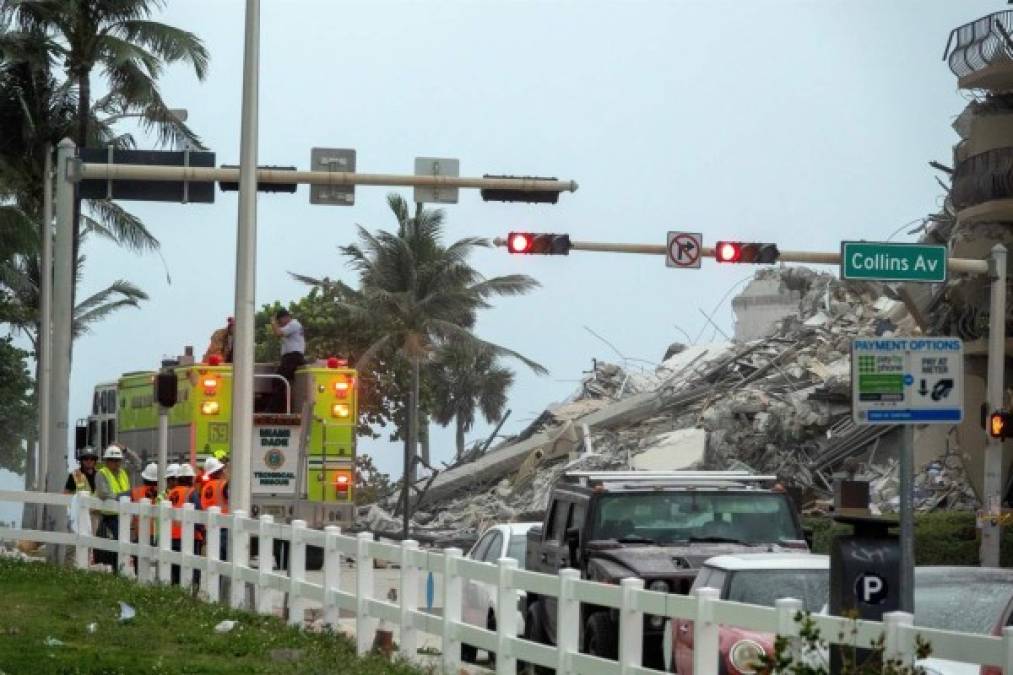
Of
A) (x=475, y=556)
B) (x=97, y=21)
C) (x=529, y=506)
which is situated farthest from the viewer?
(x=529, y=506)

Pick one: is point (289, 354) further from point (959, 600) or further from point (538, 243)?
point (959, 600)

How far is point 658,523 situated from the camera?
17719mm

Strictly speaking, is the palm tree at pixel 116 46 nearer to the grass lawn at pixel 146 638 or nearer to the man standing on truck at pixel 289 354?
the man standing on truck at pixel 289 354

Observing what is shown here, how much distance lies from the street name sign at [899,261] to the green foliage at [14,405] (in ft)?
189

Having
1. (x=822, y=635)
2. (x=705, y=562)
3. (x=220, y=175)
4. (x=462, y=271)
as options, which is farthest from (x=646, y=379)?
(x=822, y=635)

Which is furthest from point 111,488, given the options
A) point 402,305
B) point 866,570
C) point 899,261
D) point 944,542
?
point 402,305

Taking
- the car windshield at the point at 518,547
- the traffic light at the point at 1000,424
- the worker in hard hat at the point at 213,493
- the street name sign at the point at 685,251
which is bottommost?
the car windshield at the point at 518,547

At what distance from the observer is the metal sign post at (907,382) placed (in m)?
12.5

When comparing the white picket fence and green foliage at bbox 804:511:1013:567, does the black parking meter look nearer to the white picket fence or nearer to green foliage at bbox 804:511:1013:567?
the white picket fence

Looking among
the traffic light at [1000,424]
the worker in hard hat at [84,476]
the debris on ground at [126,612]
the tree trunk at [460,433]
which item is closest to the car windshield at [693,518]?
the debris on ground at [126,612]

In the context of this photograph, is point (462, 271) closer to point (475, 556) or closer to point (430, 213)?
point (430, 213)

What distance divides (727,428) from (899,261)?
37.8 metres

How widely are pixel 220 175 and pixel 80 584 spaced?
5285 mm

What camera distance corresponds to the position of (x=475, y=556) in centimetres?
2119
